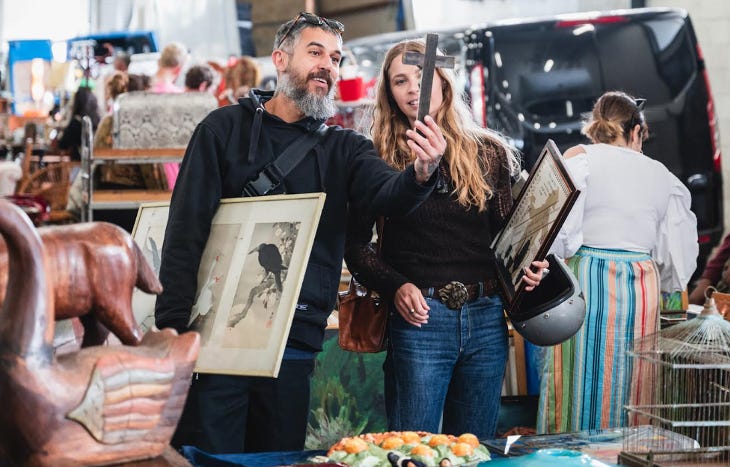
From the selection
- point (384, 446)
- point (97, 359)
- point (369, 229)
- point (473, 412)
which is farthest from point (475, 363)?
point (97, 359)

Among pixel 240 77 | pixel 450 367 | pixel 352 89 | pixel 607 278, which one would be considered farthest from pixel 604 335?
pixel 240 77

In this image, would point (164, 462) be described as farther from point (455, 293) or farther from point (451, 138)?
point (451, 138)

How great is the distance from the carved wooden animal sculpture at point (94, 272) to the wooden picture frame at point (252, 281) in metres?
0.55

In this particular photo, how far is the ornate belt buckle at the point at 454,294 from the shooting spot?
324cm

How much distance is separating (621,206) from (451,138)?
4.36ft

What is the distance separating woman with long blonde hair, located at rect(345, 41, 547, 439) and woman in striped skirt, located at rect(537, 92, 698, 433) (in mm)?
1032

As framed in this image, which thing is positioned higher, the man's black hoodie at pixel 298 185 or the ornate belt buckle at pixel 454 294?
the man's black hoodie at pixel 298 185

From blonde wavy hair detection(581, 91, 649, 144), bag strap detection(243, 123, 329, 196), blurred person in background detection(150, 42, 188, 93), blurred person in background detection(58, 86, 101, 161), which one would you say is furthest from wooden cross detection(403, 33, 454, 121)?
blurred person in background detection(58, 86, 101, 161)

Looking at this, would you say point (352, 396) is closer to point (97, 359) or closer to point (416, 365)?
point (416, 365)

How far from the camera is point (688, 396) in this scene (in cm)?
280

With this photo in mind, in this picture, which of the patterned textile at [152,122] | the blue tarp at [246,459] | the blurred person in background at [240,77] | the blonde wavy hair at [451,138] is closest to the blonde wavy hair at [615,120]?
the blonde wavy hair at [451,138]

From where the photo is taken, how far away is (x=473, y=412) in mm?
3322

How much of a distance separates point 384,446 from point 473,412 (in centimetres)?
110

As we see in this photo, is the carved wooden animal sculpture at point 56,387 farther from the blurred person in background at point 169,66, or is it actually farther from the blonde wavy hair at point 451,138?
the blurred person in background at point 169,66
